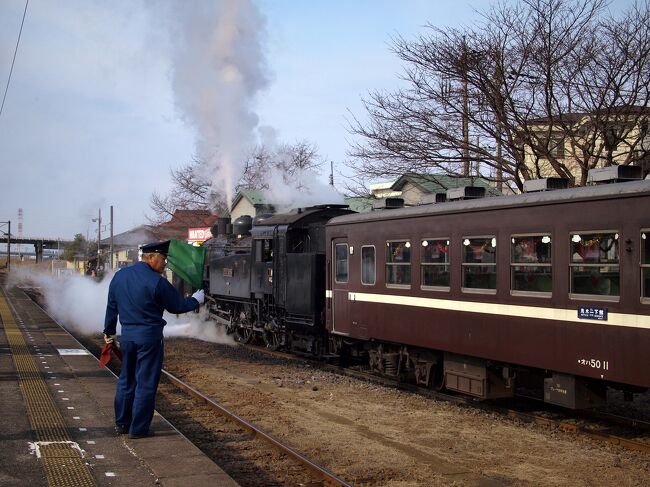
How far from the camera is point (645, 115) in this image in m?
14.5

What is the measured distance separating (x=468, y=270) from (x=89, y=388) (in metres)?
5.63

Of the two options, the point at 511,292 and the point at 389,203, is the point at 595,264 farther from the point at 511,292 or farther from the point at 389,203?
the point at 389,203

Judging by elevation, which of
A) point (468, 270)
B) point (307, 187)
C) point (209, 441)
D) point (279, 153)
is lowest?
point (209, 441)

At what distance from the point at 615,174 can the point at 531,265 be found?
4.87 ft

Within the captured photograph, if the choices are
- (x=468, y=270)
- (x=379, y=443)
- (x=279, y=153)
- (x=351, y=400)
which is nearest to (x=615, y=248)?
(x=468, y=270)

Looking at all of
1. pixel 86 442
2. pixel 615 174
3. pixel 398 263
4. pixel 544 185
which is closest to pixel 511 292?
pixel 544 185

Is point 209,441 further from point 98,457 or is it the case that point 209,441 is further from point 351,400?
point 351,400

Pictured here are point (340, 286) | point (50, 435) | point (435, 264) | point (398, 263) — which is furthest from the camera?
point (340, 286)

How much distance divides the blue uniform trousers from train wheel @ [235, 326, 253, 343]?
11.3m

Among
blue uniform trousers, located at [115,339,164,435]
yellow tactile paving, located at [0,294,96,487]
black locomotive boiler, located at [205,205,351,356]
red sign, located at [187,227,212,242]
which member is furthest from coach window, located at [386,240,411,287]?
red sign, located at [187,227,212,242]

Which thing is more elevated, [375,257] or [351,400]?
[375,257]

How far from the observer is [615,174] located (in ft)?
26.9

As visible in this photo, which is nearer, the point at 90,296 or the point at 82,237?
the point at 90,296

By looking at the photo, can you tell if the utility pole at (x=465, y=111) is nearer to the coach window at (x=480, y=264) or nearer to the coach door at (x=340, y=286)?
the coach door at (x=340, y=286)
